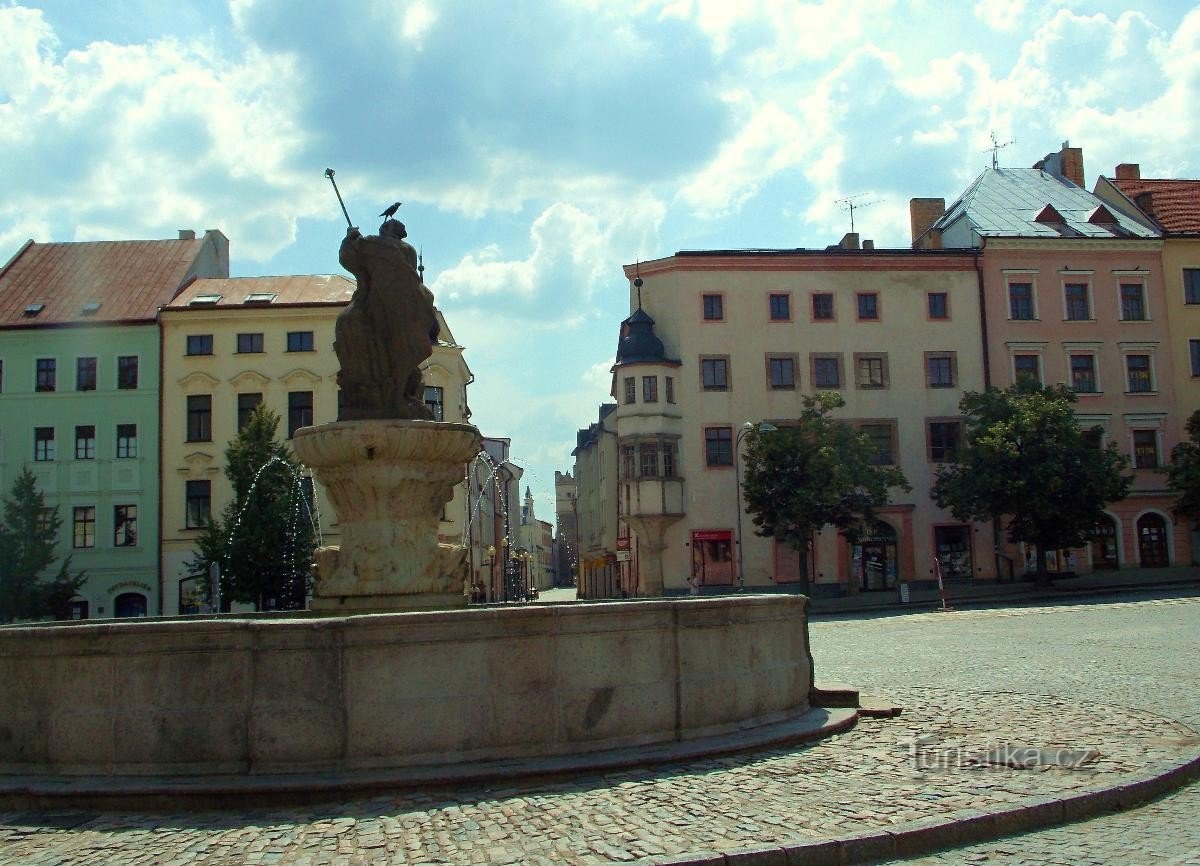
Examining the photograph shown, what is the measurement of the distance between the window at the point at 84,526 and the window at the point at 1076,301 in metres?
40.4

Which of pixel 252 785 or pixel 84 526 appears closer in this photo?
pixel 252 785

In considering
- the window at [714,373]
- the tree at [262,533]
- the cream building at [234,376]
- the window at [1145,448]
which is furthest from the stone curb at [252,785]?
the window at [1145,448]

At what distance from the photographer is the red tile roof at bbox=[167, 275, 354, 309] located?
48594 mm

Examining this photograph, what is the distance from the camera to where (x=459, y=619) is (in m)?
7.80

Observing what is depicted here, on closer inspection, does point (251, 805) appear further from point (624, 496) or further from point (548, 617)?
point (624, 496)

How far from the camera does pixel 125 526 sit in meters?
46.3

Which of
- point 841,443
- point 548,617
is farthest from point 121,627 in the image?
point 841,443

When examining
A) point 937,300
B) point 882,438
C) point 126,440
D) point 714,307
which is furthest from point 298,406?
point 937,300

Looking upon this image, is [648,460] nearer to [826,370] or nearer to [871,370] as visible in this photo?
[826,370]

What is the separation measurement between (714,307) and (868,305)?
6.54 meters

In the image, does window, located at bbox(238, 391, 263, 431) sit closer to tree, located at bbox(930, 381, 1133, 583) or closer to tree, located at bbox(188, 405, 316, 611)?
tree, located at bbox(188, 405, 316, 611)

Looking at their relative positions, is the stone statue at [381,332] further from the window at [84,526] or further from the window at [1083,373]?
the window at [1083,373]

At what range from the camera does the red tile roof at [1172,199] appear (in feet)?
175

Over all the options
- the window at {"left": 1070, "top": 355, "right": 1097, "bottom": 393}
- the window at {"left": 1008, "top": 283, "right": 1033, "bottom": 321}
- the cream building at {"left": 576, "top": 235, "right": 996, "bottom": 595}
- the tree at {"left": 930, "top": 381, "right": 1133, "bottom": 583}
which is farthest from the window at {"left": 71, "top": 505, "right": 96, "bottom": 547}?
the window at {"left": 1070, "top": 355, "right": 1097, "bottom": 393}
